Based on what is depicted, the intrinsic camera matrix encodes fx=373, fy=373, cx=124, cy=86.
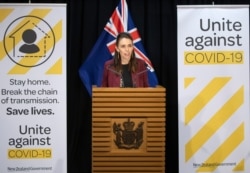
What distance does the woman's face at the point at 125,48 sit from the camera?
3719 mm

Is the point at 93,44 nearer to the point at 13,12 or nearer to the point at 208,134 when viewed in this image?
the point at 13,12

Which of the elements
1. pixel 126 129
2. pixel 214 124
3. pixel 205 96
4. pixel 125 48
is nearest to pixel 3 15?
pixel 125 48

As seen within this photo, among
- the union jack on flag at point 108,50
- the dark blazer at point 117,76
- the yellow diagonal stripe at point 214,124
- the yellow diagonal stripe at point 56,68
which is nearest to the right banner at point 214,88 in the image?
the yellow diagonal stripe at point 214,124

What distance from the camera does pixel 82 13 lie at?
4.45 metres

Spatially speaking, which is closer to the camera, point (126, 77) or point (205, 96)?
point (126, 77)

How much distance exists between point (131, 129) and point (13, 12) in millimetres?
1687

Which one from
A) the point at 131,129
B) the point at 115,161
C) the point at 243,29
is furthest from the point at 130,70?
the point at 243,29

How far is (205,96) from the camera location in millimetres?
3885

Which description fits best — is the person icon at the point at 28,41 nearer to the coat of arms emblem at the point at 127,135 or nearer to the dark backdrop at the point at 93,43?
the dark backdrop at the point at 93,43

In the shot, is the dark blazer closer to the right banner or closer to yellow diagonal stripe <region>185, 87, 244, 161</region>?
the right banner

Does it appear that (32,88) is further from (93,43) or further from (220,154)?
(220,154)

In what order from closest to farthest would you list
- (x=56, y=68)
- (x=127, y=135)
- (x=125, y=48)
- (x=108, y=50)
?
(x=127, y=135) < (x=125, y=48) < (x=56, y=68) < (x=108, y=50)

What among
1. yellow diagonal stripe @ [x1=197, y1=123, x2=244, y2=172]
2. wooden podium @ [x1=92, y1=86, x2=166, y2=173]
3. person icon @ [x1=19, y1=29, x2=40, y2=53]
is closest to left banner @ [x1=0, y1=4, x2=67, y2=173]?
person icon @ [x1=19, y1=29, x2=40, y2=53]

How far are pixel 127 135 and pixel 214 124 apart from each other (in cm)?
101
